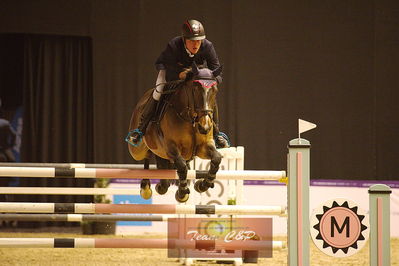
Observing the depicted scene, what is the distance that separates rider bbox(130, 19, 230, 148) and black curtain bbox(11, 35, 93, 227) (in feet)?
14.1

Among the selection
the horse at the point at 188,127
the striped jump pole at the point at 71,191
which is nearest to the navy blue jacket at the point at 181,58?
the horse at the point at 188,127

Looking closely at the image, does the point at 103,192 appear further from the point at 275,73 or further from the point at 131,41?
the point at 275,73

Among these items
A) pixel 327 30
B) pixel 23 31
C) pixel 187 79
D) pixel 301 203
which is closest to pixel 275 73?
pixel 327 30

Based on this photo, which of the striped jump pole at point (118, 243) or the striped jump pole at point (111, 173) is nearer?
the striped jump pole at point (111, 173)

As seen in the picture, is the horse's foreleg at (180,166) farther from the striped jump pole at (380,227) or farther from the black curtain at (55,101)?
the black curtain at (55,101)

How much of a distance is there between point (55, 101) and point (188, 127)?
15.5ft

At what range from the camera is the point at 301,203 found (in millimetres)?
3432

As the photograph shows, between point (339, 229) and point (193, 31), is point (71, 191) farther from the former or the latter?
point (339, 229)

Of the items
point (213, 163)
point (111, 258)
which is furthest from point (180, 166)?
point (111, 258)

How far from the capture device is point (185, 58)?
13.8ft

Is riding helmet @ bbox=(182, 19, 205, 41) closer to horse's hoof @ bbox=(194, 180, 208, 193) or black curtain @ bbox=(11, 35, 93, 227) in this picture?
horse's hoof @ bbox=(194, 180, 208, 193)

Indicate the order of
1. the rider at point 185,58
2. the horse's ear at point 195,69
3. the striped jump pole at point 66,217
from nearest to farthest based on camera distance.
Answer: the horse's ear at point 195,69 < the rider at point 185,58 < the striped jump pole at point 66,217

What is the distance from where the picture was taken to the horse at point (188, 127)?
384cm

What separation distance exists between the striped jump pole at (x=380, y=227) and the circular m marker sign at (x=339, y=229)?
0.17 feet
